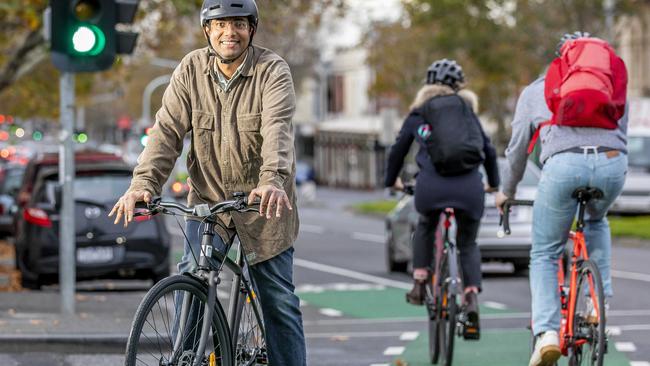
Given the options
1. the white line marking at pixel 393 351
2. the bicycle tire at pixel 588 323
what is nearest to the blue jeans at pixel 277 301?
the bicycle tire at pixel 588 323

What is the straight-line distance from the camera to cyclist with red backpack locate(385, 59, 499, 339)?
10047mm

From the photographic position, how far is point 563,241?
7801 mm

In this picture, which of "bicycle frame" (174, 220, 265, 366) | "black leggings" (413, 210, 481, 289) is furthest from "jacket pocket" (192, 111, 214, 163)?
"black leggings" (413, 210, 481, 289)

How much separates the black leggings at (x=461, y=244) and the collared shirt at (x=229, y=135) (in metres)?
3.88

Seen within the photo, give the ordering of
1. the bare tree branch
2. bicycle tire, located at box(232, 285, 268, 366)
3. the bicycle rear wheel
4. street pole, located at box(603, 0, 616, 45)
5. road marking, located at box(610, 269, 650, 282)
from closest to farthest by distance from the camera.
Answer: bicycle tire, located at box(232, 285, 268, 366) < the bicycle rear wheel < road marking, located at box(610, 269, 650, 282) < the bare tree branch < street pole, located at box(603, 0, 616, 45)

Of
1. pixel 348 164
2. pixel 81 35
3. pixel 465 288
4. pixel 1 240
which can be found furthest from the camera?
pixel 348 164

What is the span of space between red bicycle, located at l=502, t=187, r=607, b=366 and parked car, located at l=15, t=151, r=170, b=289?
860 centimetres

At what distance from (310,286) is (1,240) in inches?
673

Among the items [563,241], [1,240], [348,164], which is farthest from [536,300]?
[348,164]

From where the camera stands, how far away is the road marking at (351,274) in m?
18.0

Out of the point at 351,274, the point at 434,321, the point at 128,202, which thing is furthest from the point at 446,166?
the point at 351,274

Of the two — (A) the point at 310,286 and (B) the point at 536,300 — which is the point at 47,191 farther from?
(B) the point at 536,300

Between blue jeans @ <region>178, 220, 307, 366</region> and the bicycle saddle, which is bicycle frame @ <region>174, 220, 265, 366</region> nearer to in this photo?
blue jeans @ <region>178, 220, 307, 366</region>

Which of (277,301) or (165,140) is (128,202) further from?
(277,301)
